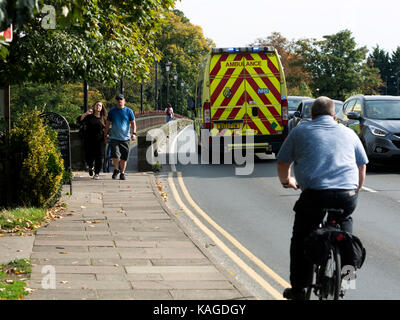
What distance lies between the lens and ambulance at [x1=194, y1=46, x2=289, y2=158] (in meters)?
18.8

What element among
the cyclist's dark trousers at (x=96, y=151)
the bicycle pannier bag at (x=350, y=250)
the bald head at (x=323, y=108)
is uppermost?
the bald head at (x=323, y=108)

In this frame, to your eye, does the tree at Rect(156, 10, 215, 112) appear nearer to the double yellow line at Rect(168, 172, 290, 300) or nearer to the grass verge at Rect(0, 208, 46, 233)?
the double yellow line at Rect(168, 172, 290, 300)

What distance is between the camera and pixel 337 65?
89.0 meters

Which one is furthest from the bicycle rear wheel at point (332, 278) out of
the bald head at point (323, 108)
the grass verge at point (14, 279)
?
the grass verge at point (14, 279)

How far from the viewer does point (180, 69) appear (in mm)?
94125

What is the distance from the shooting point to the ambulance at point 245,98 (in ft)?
61.7

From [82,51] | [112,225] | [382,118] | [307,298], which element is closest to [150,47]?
[82,51]

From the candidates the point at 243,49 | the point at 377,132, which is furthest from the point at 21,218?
the point at 243,49

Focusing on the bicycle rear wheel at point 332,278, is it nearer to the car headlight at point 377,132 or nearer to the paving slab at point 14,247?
the paving slab at point 14,247

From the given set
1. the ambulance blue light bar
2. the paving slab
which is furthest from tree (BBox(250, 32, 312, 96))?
the paving slab

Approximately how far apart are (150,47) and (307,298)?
13.8 meters

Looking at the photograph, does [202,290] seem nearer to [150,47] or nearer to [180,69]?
[150,47]

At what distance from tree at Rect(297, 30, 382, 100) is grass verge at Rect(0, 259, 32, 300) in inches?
3249

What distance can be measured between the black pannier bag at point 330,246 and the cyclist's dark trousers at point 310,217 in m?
0.23
